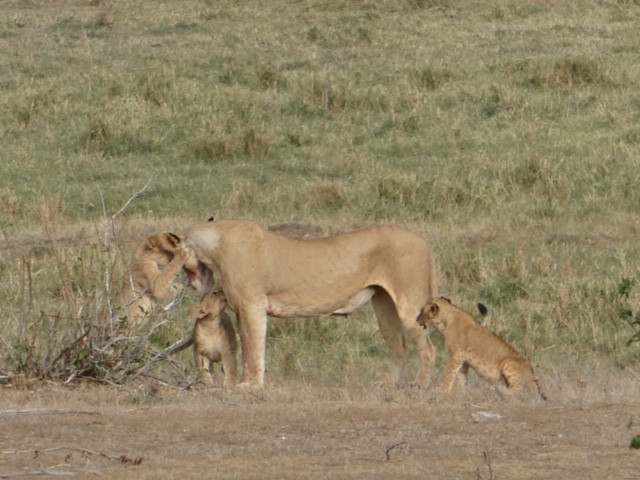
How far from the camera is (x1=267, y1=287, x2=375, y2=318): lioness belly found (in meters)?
8.59

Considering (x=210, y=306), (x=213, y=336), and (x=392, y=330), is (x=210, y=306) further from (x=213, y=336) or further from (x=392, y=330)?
(x=392, y=330)

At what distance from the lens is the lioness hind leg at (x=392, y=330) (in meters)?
8.96

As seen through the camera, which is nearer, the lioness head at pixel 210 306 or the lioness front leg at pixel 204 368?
the lioness front leg at pixel 204 368

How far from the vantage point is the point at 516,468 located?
580 cm

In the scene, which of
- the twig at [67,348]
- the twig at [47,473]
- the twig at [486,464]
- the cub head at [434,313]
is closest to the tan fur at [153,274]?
the twig at [67,348]

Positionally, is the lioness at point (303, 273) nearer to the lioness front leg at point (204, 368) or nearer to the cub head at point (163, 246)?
the cub head at point (163, 246)

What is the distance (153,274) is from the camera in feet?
28.6

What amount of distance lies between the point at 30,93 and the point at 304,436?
36.9 ft

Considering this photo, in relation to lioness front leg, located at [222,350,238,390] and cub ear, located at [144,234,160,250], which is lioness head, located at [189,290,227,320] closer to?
lioness front leg, located at [222,350,238,390]

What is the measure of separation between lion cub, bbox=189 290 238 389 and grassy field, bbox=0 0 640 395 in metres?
0.25

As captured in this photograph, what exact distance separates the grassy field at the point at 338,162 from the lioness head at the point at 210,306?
1.09ft

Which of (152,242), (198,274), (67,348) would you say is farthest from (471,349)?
(67,348)

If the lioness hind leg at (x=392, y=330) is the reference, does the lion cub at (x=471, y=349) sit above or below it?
above

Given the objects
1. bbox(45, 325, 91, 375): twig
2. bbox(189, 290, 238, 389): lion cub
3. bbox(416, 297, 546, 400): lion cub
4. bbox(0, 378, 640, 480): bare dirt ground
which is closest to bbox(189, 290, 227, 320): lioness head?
bbox(189, 290, 238, 389): lion cub
